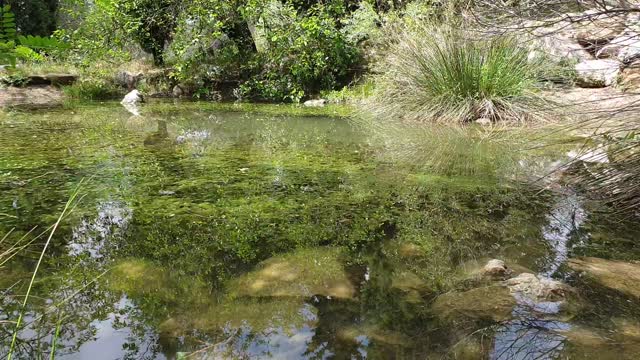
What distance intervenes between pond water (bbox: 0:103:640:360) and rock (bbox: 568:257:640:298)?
35 mm

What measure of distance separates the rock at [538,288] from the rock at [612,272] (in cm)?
17

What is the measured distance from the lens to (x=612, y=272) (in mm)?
1591

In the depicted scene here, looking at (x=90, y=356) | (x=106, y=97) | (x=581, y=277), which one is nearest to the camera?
(x=90, y=356)

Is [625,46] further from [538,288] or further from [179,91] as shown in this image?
[179,91]

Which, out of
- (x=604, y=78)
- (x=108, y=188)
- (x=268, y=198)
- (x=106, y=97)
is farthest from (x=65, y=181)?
(x=106, y=97)

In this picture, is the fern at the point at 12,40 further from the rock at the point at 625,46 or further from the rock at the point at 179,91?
the rock at the point at 179,91

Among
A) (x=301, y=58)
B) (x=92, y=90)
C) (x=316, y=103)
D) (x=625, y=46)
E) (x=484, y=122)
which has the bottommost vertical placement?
(x=316, y=103)

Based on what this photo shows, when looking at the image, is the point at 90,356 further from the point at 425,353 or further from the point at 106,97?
the point at 106,97

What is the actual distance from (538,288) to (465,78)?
4.05 m

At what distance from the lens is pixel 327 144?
13.3 feet

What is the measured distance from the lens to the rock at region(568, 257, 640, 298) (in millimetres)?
1492

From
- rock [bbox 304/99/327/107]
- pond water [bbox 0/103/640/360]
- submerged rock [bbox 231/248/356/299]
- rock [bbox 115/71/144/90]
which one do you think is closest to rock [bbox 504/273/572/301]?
pond water [bbox 0/103/640/360]

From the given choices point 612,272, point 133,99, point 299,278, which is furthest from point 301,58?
point 612,272

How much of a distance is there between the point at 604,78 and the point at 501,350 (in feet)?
19.1
